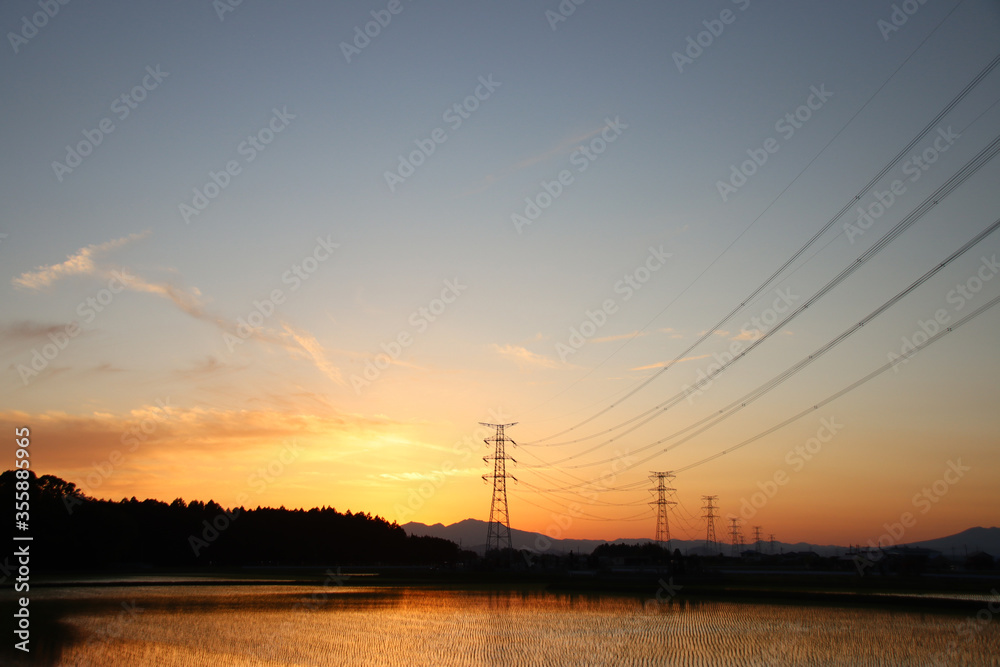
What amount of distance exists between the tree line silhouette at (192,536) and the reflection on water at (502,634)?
157ft

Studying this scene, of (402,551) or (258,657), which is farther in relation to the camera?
(402,551)

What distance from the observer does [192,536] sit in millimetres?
120938

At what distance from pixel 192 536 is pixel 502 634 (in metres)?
110

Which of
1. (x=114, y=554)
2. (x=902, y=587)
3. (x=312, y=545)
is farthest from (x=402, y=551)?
(x=902, y=587)

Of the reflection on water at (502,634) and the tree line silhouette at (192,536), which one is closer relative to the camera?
the reflection on water at (502,634)

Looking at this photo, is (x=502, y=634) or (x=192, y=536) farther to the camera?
(x=192, y=536)

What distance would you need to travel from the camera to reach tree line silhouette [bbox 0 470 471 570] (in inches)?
3290

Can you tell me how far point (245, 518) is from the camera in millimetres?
137000

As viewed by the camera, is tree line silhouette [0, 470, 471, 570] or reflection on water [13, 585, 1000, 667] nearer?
reflection on water [13, 585, 1000, 667]

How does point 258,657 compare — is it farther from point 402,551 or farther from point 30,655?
point 402,551

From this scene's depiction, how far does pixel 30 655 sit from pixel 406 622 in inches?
593

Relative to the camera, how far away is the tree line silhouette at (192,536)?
83.6 m

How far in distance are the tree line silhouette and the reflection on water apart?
157 ft

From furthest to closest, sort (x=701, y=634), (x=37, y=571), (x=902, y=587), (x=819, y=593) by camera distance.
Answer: (x=37, y=571), (x=902, y=587), (x=819, y=593), (x=701, y=634)
